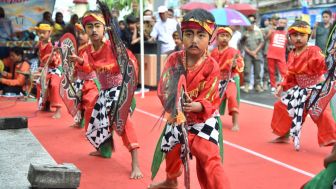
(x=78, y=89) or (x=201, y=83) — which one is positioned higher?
(x=201, y=83)

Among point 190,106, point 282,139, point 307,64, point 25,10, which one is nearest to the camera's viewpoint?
point 190,106

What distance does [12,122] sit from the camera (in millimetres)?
5074

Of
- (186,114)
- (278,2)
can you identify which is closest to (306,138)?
(186,114)

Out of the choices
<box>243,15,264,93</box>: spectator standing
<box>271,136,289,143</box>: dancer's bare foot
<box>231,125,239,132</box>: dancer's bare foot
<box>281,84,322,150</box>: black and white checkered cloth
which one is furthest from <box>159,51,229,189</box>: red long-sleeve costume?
<box>243,15,264,93</box>: spectator standing

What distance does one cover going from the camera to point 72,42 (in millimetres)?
6625

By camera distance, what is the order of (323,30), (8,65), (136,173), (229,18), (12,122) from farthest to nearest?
(323,30), (229,18), (8,65), (12,122), (136,173)

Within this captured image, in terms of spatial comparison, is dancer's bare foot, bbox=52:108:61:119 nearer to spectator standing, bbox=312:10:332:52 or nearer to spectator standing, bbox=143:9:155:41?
spectator standing, bbox=143:9:155:41

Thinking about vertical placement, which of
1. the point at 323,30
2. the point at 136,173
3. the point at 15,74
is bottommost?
the point at 136,173

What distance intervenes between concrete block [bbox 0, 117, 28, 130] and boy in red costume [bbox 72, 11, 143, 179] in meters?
0.65

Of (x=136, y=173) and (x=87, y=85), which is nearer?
(x=136, y=173)

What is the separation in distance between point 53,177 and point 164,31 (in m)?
8.55

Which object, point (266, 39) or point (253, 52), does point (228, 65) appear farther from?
point (266, 39)

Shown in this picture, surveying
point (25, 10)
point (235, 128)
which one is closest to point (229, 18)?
point (235, 128)

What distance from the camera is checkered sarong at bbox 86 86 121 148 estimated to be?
5.13 meters
